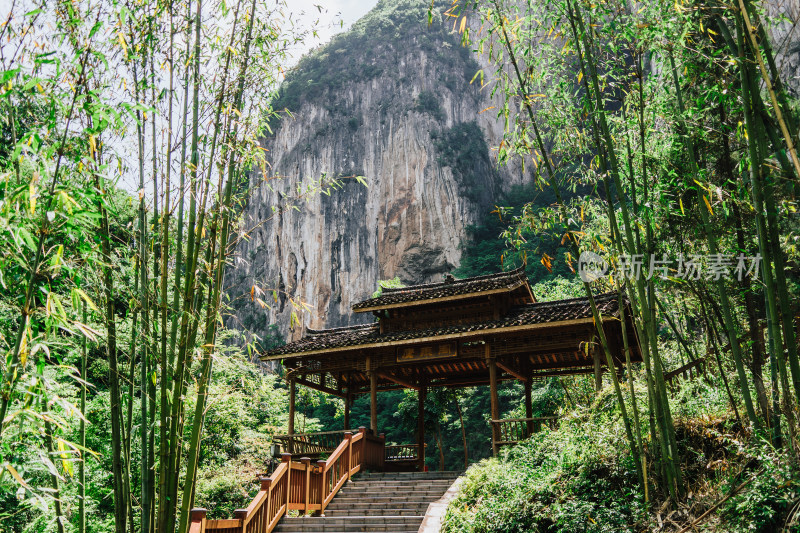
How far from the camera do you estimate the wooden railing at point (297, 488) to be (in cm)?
538

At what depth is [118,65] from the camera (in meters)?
2.98

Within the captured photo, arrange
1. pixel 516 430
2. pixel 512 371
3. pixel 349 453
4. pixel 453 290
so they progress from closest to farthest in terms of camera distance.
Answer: pixel 516 430 < pixel 349 453 < pixel 512 371 < pixel 453 290

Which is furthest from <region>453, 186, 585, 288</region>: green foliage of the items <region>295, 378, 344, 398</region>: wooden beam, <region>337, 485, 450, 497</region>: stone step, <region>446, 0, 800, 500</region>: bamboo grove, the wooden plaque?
<region>446, 0, 800, 500</region>: bamboo grove

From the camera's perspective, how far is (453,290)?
10219 millimetres

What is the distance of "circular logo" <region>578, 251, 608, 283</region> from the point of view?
4000 millimetres

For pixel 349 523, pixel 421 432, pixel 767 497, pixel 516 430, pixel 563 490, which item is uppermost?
pixel 516 430

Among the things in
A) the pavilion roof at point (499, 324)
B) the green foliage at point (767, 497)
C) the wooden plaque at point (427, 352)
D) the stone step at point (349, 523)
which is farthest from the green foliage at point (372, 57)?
the green foliage at point (767, 497)

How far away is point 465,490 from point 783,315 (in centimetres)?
383

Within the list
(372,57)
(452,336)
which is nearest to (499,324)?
(452,336)

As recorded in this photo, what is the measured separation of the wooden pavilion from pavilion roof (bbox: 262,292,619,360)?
15 mm

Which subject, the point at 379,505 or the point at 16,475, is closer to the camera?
the point at 16,475

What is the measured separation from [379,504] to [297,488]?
102cm

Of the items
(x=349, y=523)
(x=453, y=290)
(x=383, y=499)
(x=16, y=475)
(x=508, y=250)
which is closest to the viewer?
(x=16, y=475)

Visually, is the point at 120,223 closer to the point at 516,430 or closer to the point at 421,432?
the point at 516,430
